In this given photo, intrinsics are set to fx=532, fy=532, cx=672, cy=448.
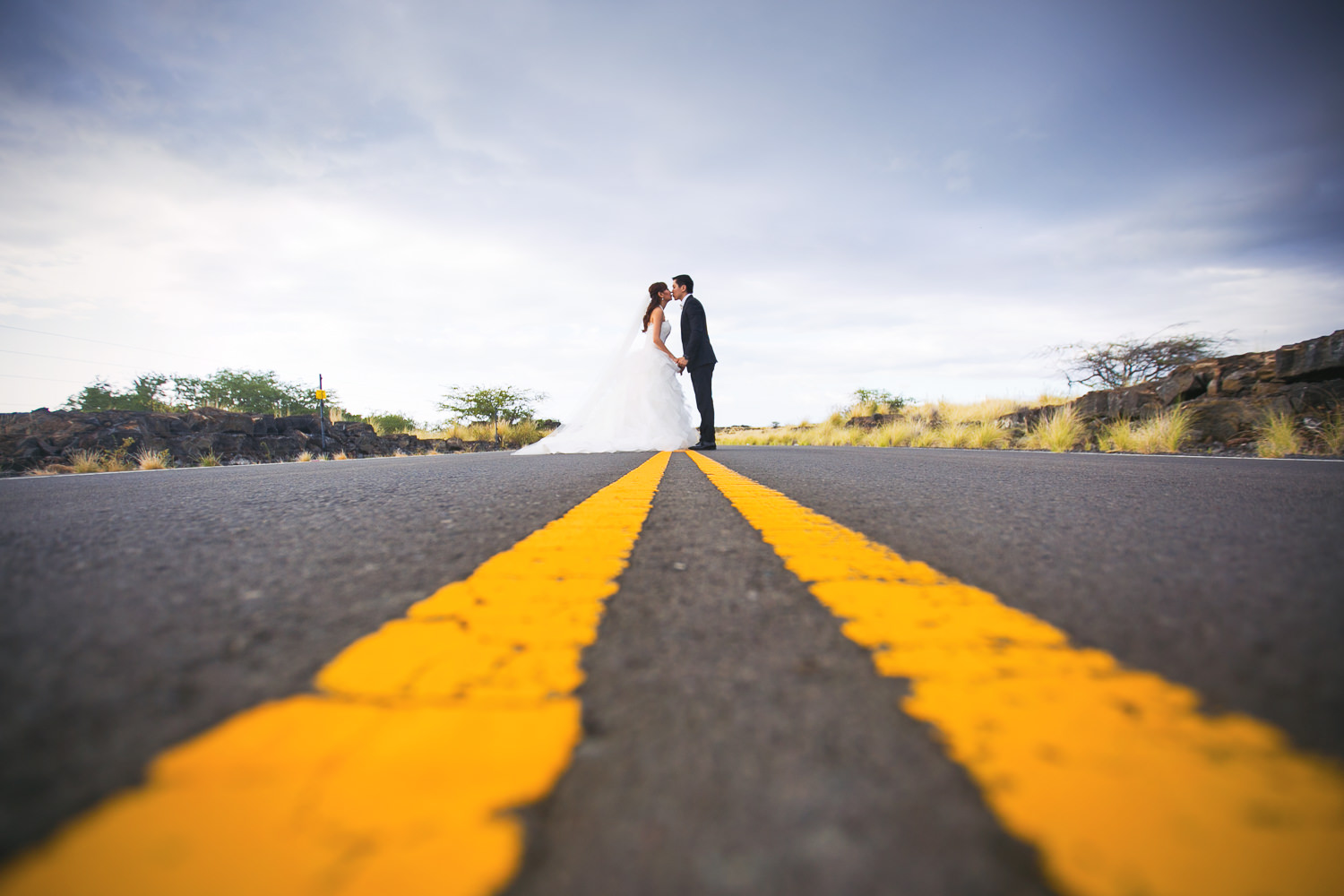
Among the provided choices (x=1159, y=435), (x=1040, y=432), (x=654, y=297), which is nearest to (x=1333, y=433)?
(x=1159, y=435)

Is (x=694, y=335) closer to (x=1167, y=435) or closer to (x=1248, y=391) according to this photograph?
(x=1167, y=435)

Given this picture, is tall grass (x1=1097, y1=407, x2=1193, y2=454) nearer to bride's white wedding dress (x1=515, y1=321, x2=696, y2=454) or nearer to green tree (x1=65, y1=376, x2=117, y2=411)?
bride's white wedding dress (x1=515, y1=321, x2=696, y2=454)

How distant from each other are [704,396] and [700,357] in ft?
2.07

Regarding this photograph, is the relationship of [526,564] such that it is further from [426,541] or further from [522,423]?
[522,423]

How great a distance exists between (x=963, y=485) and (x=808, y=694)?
108 inches

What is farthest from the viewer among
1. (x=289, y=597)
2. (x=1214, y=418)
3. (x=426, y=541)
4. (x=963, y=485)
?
(x=1214, y=418)

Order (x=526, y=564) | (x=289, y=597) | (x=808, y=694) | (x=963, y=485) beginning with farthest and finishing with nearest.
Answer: (x=963, y=485), (x=526, y=564), (x=289, y=597), (x=808, y=694)

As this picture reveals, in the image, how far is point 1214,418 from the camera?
822 cm

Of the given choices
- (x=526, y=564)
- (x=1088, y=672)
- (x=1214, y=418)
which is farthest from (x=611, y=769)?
(x=1214, y=418)

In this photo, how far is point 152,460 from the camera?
9.21 metres

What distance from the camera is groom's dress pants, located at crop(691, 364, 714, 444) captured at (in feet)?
27.7

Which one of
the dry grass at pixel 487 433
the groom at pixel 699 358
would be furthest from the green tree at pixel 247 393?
the groom at pixel 699 358

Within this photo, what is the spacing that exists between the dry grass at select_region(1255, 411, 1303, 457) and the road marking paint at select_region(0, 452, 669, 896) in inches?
371

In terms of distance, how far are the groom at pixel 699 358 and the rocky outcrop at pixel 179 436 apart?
1077 cm
